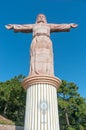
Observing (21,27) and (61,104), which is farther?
(61,104)

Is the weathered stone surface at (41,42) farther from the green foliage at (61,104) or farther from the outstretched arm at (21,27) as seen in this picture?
the green foliage at (61,104)

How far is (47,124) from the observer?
10.1m

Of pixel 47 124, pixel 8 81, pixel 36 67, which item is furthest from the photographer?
pixel 8 81

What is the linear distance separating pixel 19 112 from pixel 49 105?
21.2m

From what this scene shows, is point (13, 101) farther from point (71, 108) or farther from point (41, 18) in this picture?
point (41, 18)

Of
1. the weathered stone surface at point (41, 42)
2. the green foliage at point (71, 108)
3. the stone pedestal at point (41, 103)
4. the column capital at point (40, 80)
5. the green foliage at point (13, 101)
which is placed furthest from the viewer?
the green foliage at point (13, 101)

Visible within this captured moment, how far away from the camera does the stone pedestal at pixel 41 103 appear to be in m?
10.1

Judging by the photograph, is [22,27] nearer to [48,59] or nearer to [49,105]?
[48,59]

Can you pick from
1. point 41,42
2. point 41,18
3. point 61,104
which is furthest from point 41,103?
point 61,104

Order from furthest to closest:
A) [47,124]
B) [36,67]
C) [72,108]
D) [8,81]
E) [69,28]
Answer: [8,81], [72,108], [69,28], [36,67], [47,124]

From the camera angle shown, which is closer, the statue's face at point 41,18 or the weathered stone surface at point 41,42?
the weathered stone surface at point 41,42

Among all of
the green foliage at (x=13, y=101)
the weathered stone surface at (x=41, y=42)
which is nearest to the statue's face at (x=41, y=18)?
the weathered stone surface at (x=41, y=42)

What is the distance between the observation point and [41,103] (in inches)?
411

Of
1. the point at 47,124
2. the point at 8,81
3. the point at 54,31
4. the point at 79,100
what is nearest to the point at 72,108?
the point at 79,100
